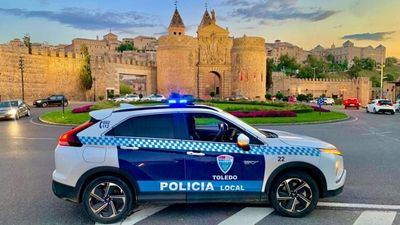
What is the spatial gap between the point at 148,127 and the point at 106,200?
1280 millimetres

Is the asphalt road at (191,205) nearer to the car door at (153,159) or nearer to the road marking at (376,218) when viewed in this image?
the road marking at (376,218)

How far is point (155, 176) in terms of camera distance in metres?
5.39

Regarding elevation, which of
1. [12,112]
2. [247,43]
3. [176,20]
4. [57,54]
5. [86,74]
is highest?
[176,20]

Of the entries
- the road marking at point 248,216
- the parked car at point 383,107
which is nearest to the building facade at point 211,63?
the parked car at point 383,107

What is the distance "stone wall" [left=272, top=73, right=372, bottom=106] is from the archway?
31.9 m

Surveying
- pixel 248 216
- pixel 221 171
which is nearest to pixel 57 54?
pixel 221 171

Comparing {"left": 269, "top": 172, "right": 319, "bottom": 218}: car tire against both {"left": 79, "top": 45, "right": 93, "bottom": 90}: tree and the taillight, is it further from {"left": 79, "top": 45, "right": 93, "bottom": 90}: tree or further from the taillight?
{"left": 79, "top": 45, "right": 93, "bottom": 90}: tree

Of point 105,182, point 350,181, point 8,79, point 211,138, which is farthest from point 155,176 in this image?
point 8,79

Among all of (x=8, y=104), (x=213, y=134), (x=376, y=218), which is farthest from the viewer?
(x=8, y=104)

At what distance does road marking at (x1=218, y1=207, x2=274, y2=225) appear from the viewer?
5.38 metres

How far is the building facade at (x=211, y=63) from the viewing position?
77.2m

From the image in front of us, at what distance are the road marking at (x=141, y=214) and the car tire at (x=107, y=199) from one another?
148 millimetres

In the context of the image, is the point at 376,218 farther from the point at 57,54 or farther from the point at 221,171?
the point at 57,54

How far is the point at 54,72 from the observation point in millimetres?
62344
